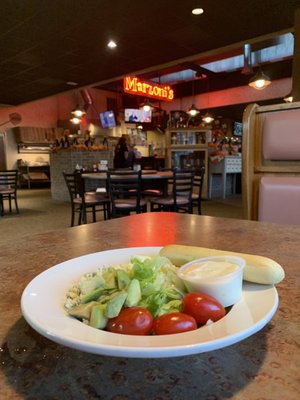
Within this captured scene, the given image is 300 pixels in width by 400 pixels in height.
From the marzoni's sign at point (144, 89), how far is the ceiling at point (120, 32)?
0.63 m

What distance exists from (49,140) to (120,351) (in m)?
13.2

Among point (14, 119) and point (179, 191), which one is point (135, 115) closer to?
point (14, 119)

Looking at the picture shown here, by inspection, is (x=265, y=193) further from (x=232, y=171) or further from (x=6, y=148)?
(x=6, y=148)

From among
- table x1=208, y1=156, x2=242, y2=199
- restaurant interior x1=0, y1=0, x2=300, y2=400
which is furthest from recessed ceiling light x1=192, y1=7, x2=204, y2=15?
table x1=208, y1=156, x2=242, y2=199

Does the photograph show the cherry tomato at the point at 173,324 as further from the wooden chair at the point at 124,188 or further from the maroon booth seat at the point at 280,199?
the wooden chair at the point at 124,188

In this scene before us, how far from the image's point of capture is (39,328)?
382mm

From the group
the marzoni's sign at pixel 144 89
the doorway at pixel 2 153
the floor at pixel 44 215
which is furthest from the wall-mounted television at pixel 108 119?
the floor at pixel 44 215

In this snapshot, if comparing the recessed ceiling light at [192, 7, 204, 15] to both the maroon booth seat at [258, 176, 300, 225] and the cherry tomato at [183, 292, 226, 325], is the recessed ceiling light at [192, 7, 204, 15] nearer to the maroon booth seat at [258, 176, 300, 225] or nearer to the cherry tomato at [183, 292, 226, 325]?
the maroon booth seat at [258, 176, 300, 225]

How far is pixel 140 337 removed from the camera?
0.37 meters

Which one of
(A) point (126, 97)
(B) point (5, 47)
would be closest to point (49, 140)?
(A) point (126, 97)

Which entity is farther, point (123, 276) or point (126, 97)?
point (126, 97)

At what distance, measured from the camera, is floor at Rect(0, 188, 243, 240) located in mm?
5002

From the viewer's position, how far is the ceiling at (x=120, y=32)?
4180mm

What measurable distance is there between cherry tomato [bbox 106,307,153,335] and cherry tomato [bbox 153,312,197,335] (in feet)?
0.04
